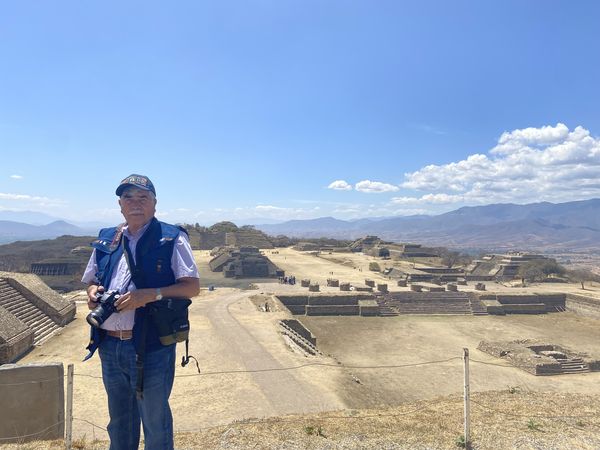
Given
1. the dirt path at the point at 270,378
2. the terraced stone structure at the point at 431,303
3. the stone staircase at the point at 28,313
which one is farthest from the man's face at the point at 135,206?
the terraced stone structure at the point at 431,303

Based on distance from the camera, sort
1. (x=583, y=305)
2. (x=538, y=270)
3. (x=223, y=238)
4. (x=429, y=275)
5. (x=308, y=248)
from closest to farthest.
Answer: (x=583, y=305)
(x=429, y=275)
(x=538, y=270)
(x=308, y=248)
(x=223, y=238)

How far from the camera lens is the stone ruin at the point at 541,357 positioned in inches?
639

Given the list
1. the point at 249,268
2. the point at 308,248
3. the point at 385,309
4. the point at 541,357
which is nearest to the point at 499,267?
the point at 385,309

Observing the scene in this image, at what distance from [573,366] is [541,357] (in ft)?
4.40

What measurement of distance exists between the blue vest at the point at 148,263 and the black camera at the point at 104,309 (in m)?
0.16

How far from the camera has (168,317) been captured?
9.54ft

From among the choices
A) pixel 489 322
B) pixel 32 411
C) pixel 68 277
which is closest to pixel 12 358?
pixel 32 411

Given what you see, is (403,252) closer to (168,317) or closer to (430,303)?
(430,303)

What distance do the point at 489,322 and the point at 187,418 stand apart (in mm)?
22687

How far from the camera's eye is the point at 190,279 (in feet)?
9.79

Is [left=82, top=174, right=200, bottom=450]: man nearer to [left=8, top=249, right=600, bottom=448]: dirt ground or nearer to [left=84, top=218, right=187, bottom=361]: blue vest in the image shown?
[left=84, top=218, right=187, bottom=361]: blue vest

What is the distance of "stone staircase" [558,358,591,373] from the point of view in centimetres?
1658

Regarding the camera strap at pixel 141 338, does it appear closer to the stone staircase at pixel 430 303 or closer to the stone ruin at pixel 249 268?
the stone staircase at pixel 430 303

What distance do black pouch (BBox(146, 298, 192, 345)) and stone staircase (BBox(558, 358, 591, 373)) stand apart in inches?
750
